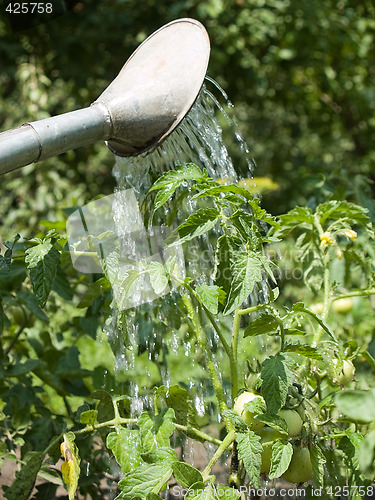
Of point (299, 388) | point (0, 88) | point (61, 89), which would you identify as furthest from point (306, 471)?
point (0, 88)

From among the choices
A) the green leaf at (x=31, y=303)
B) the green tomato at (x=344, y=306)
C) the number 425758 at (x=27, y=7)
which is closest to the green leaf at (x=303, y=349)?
the green leaf at (x=31, y=303)

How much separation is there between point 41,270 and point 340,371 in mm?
535

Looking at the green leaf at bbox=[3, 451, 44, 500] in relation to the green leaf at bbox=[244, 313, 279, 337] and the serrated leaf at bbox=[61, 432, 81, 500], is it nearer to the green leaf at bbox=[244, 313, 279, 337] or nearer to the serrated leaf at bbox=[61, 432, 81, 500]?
the serrated leaf at bbox=[61, 432, 81, 500]

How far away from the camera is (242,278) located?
0.95 metres

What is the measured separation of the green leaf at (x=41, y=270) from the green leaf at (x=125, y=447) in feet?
0.78

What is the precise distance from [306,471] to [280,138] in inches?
172

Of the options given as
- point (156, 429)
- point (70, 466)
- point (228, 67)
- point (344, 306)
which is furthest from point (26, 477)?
point (228, 67)

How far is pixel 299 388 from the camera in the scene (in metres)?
1.07

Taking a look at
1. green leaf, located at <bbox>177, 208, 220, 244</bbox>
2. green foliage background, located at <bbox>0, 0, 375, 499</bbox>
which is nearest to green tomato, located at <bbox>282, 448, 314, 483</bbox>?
green leaf, located at <bbox>177, 208, 220, 244</bbox>

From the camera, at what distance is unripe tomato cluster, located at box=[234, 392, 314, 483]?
973 mm

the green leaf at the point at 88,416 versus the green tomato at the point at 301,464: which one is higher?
the green leaf at the point at 88,416

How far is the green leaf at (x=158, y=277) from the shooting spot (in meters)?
0.96

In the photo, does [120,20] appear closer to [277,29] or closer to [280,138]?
[277,29]

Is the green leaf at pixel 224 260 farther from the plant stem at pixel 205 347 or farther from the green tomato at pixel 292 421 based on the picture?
the green tomato at pixel 292 421
